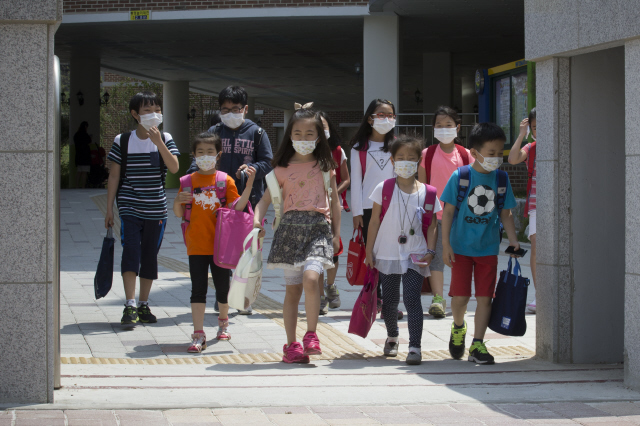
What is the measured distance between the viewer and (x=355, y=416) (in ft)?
13.1

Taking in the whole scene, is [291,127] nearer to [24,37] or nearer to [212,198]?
[212,198]

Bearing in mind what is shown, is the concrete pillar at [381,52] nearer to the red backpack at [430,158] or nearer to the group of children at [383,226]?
the red backpack at [430,158]

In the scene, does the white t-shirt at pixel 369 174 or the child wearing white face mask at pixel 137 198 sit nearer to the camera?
the child wearing white face mask at pixel 137 198

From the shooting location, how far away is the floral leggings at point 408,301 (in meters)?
5.34

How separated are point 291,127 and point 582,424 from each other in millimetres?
2632

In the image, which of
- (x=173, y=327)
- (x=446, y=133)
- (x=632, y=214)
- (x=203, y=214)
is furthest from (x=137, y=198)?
(x=632, y=214)

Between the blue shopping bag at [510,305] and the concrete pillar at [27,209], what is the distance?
9.10 feet

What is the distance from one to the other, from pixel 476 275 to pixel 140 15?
47.1 feet

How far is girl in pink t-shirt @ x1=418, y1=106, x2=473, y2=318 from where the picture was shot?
678cm

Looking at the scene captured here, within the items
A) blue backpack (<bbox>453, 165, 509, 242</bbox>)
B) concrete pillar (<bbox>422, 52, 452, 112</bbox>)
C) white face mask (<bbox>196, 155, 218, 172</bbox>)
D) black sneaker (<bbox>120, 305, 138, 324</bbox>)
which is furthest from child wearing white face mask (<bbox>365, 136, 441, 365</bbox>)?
concrete pillar (<bbox>422, 52, 452, 112</bbox>)

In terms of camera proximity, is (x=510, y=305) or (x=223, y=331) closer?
(x=510, y=305)

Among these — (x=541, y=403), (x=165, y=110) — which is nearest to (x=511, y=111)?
(x=541, y=403)

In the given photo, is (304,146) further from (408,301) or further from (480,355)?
(480,355)

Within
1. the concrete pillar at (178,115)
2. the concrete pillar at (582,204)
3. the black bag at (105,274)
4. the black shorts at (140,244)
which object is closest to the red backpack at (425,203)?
the concrete pillar at (582,204)
